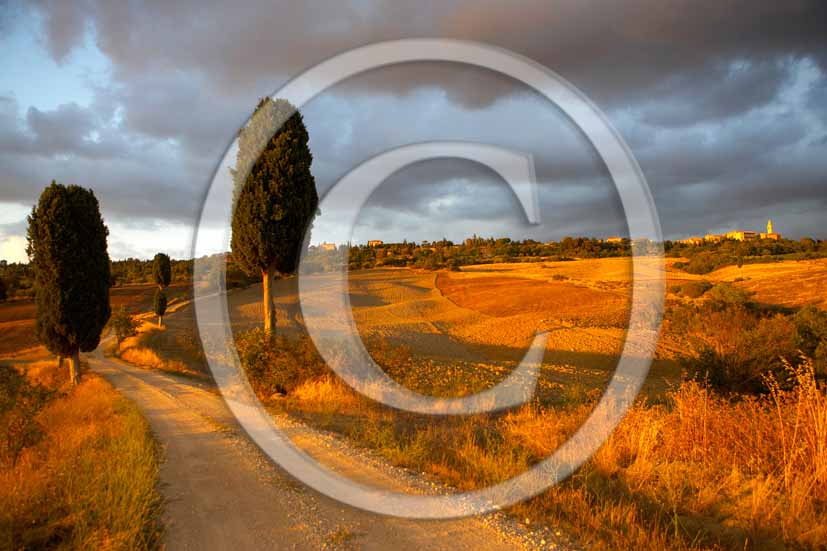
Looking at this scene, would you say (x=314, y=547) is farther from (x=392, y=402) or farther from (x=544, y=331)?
(x=544, y=331)

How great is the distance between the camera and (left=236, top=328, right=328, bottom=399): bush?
10938 mm

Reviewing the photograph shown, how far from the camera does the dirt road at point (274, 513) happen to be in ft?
13.0

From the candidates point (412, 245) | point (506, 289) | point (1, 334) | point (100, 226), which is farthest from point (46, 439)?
point (412, 245)

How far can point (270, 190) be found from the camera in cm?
1226

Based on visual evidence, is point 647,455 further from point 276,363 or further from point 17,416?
point 17,416

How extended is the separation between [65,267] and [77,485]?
55.3 feet

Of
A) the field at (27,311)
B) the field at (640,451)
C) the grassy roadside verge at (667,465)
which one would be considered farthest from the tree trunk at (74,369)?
the grassy roadside verge at (667,465)

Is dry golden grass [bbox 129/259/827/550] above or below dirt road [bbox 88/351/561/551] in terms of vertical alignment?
below

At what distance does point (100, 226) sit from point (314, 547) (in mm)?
20507

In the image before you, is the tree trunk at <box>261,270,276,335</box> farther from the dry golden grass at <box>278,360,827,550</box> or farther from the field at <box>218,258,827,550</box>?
the dry golden grass at <box>278,360,827,550</box>

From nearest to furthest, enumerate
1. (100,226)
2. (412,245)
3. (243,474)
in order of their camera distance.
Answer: (243,474)
(100,226)
(412,245)

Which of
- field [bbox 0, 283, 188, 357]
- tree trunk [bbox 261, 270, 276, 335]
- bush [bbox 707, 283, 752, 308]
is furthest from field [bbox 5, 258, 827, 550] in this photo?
field [bbox 0, 283, 188, 357]

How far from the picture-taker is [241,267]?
43.3 feet

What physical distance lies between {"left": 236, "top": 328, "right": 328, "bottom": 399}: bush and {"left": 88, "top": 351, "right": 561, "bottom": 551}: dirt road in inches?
147
